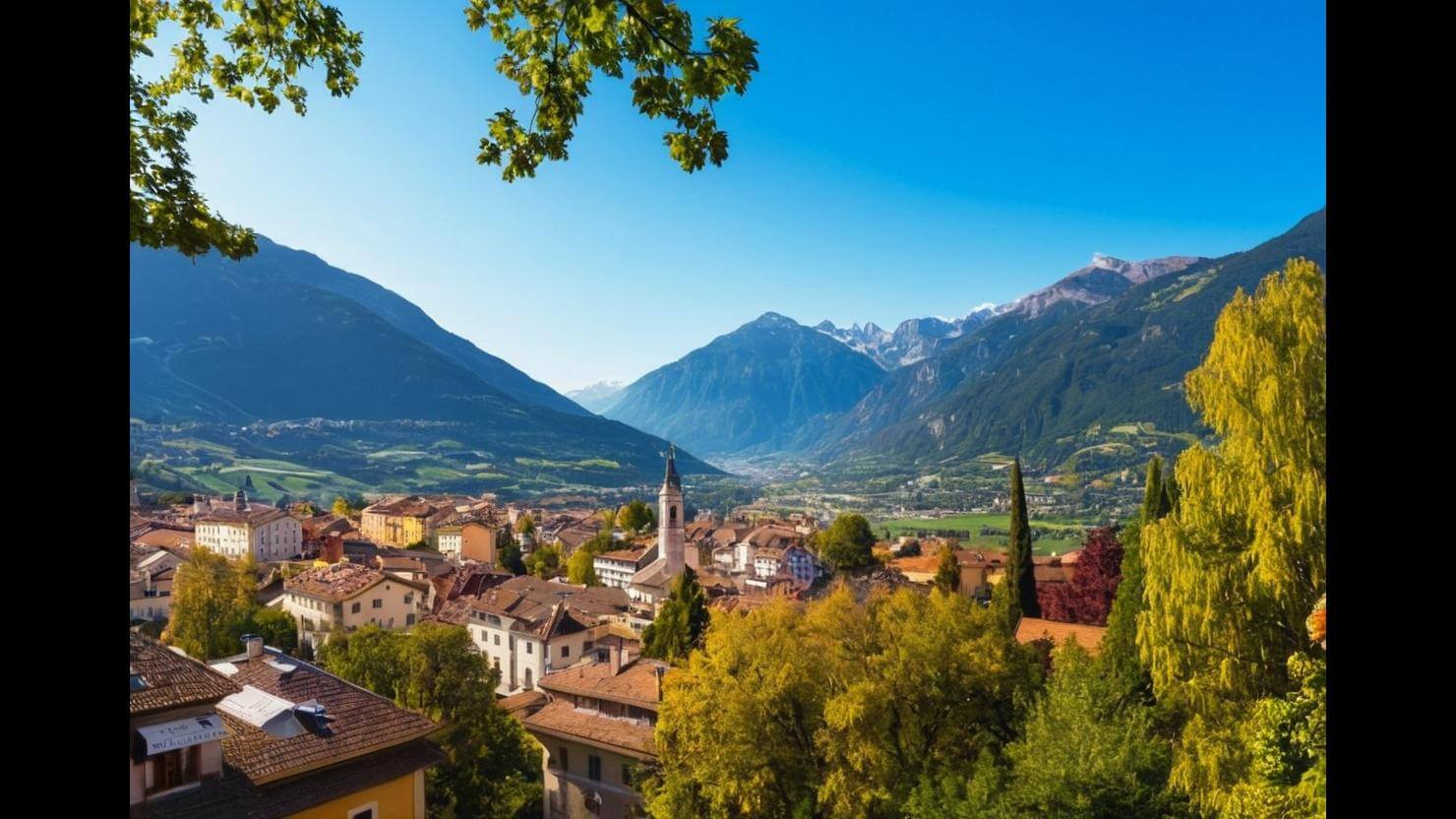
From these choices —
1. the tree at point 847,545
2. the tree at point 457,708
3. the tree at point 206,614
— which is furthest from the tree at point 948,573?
the tree at point 206,614

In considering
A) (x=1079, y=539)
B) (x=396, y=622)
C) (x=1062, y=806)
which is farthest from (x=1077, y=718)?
(x=1079, y=539)

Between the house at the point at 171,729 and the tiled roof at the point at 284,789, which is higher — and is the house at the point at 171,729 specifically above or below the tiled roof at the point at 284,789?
above

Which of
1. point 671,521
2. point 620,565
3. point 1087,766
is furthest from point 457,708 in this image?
point 620,565

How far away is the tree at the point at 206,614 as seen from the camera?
99.8 feet

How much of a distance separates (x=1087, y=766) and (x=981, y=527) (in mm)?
99638

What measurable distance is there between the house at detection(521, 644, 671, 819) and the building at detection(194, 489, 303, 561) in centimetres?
4671

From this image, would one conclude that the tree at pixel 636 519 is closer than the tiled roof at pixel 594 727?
No

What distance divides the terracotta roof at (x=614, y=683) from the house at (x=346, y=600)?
19870 millimetres

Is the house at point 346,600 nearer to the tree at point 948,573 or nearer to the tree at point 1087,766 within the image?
the tree at point 948,573

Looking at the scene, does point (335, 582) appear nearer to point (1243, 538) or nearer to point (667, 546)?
point (667, 546)

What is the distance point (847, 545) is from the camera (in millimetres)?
59312

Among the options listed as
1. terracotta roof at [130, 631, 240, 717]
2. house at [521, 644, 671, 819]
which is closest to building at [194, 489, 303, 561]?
house at [521, 644, 671, 819]
